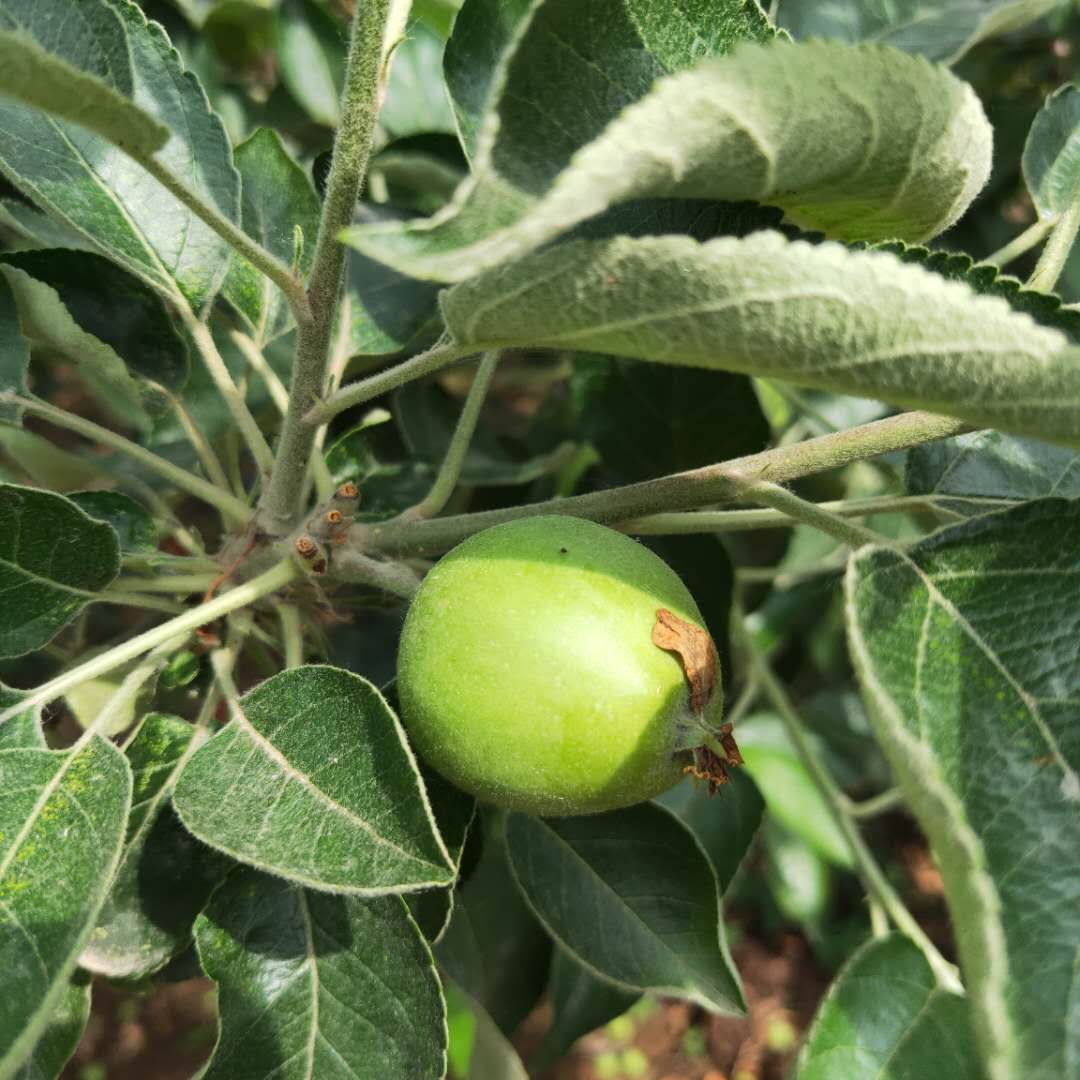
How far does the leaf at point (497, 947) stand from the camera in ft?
3.83

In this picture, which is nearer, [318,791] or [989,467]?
[318,791]

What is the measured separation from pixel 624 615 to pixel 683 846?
36 centimetres

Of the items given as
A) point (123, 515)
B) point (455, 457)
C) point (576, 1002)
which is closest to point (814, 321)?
point (455, 457)

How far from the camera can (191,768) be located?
716mm

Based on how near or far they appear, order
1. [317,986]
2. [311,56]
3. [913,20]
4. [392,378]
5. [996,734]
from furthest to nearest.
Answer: [311,56]
[913,20]
[317,986]
[392,378]
[996,734]

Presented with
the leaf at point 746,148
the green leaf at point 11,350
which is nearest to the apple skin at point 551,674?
the leaf at point 746,148

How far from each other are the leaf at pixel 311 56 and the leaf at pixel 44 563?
76 centimetres

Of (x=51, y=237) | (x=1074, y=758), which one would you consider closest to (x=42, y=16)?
(x=51, y=237)

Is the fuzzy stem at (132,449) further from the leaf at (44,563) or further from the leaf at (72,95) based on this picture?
the leaf at (72,95)

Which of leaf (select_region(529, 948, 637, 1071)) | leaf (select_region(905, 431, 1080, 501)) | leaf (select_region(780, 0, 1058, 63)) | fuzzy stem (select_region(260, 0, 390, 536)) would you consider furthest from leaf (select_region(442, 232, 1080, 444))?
leaf (select_region(529, 948, 637, 1071))

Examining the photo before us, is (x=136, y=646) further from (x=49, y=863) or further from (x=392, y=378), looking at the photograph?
(x=392, y=378)

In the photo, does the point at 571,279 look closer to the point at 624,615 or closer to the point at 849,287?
the point at 849,287

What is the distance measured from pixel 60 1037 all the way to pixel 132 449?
0.48 meters

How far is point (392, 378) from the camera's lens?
71 centimetres
